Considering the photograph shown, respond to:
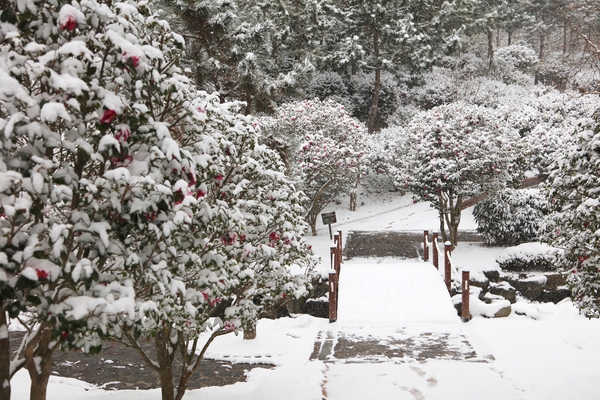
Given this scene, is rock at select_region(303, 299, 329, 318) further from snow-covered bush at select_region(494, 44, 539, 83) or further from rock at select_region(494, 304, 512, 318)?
snow-covered bush at select_region(494, 44, 539, 83)

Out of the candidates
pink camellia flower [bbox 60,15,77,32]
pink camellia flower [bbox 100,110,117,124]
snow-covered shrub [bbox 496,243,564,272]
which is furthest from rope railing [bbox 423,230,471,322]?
pink camellia flower [bbox 60,15,77,32]

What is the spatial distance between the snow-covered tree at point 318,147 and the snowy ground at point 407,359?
4.24 meters

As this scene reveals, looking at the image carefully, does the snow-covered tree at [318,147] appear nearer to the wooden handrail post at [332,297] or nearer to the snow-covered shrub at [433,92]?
the wooden handrail post at [332,297]

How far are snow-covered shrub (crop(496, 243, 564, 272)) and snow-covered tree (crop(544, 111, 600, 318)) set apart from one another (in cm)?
773

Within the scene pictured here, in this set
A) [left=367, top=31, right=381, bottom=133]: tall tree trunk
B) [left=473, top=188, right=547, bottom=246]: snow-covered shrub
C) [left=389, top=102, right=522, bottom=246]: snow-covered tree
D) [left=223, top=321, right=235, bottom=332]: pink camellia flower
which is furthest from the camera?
[left=367, top=31, right=381, bottom=133]: tall tree trunk

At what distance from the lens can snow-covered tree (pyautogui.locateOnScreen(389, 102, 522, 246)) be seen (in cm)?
1584

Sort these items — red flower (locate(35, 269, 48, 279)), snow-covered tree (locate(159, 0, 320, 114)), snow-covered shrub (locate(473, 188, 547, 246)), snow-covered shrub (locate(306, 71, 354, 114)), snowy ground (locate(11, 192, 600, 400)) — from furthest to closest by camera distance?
snow-covered shrub (locate(306, 71, 354, 114)) < snow-covered shrub (locate(473, 188, 547, 246)) < snow-covered tree (locate(159, 0, 320, 114)) < snowy ground (locate(11, 192, 600, 400)) < red flower (locate(35, 269, 48, 279))

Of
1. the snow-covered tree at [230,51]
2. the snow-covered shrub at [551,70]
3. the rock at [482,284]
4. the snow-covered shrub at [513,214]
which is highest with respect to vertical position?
the snow-covered shrub at [551,70]

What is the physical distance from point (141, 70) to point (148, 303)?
5.13 feet

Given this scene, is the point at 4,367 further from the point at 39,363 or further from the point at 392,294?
the point at 392,294

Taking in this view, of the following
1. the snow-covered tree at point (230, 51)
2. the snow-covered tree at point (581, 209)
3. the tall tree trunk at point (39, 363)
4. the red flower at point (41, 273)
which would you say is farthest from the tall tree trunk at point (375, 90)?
the red flower at point (41, 273)

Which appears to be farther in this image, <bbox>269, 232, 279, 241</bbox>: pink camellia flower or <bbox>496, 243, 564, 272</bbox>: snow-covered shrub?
<bbox>496, 243, 564, 272</bbox>: snow-covered shrub

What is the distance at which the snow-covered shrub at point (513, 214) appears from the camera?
16156 mm

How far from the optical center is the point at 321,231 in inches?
859
